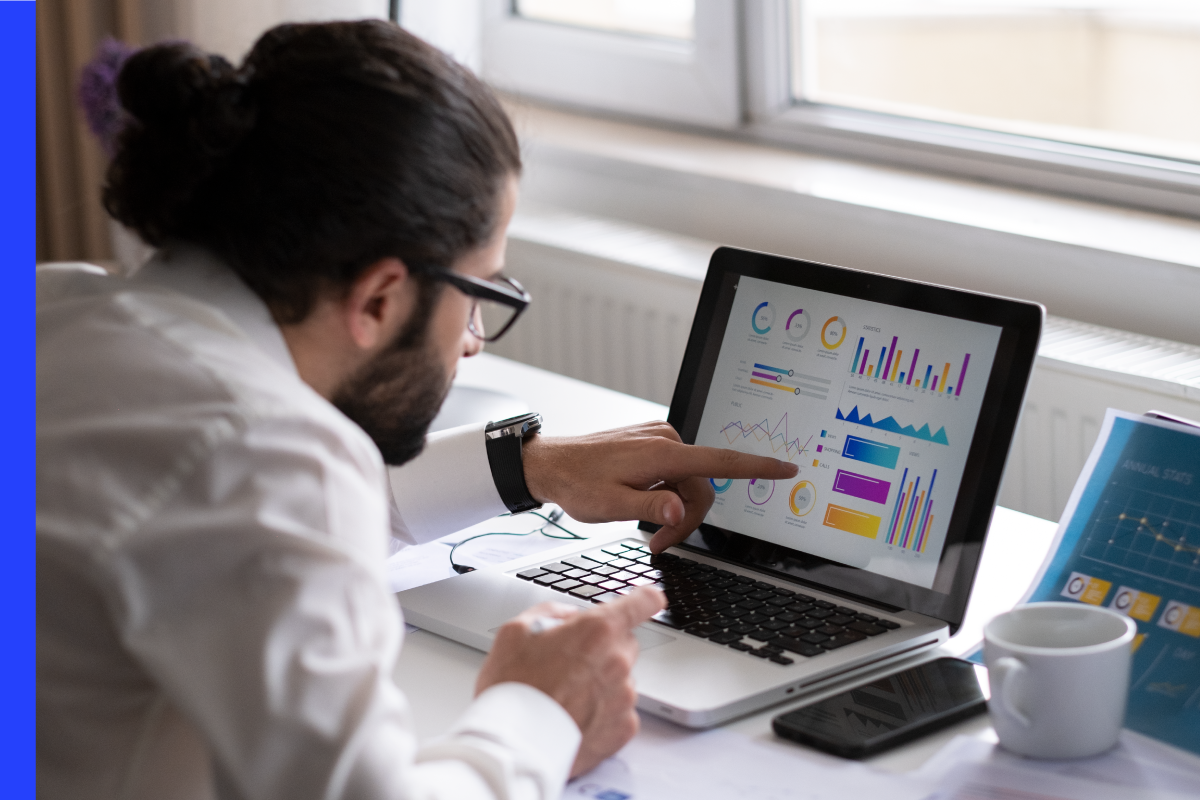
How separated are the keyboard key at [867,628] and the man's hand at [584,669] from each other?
21cm

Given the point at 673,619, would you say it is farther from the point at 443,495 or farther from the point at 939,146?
the point at 939,146

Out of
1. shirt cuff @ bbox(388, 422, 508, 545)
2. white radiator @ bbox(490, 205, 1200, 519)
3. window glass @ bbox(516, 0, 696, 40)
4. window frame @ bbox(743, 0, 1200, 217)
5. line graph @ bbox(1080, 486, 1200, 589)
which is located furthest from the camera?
window glass @ bbox(516, 0, 696, 40)

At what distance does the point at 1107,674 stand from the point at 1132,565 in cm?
15

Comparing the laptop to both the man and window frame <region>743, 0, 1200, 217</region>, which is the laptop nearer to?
the man

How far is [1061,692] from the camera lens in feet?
2.58

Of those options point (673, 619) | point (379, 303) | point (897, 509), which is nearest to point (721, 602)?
point (673, 619)

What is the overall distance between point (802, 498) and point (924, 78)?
47.6 inches

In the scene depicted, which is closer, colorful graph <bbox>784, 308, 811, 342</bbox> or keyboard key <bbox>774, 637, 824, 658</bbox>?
keyboard key <bbox>774, 637, 824, 658</bbox>

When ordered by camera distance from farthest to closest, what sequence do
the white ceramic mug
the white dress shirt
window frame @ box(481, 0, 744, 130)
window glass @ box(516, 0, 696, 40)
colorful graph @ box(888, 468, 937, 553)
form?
window glass @ box(516, 0, 696, 40)
window frame @ box(481, 0, 744, 130)
colorful graph @ box(888, 468, 937, 553)
the white ceramic mug
the white dress shirt

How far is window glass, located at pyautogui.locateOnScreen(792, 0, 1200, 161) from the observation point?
5.83 ft

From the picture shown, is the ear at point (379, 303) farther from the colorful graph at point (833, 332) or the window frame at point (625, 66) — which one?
the window frame at point (625, 66)

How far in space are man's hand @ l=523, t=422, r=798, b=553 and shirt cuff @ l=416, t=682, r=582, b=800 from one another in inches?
13.7

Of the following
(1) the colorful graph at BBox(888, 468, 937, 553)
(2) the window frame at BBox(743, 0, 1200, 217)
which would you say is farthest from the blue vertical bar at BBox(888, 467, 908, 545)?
(2) the window frame at BBox(743, 0, 1200, 217)

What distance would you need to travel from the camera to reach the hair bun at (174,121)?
826mm
